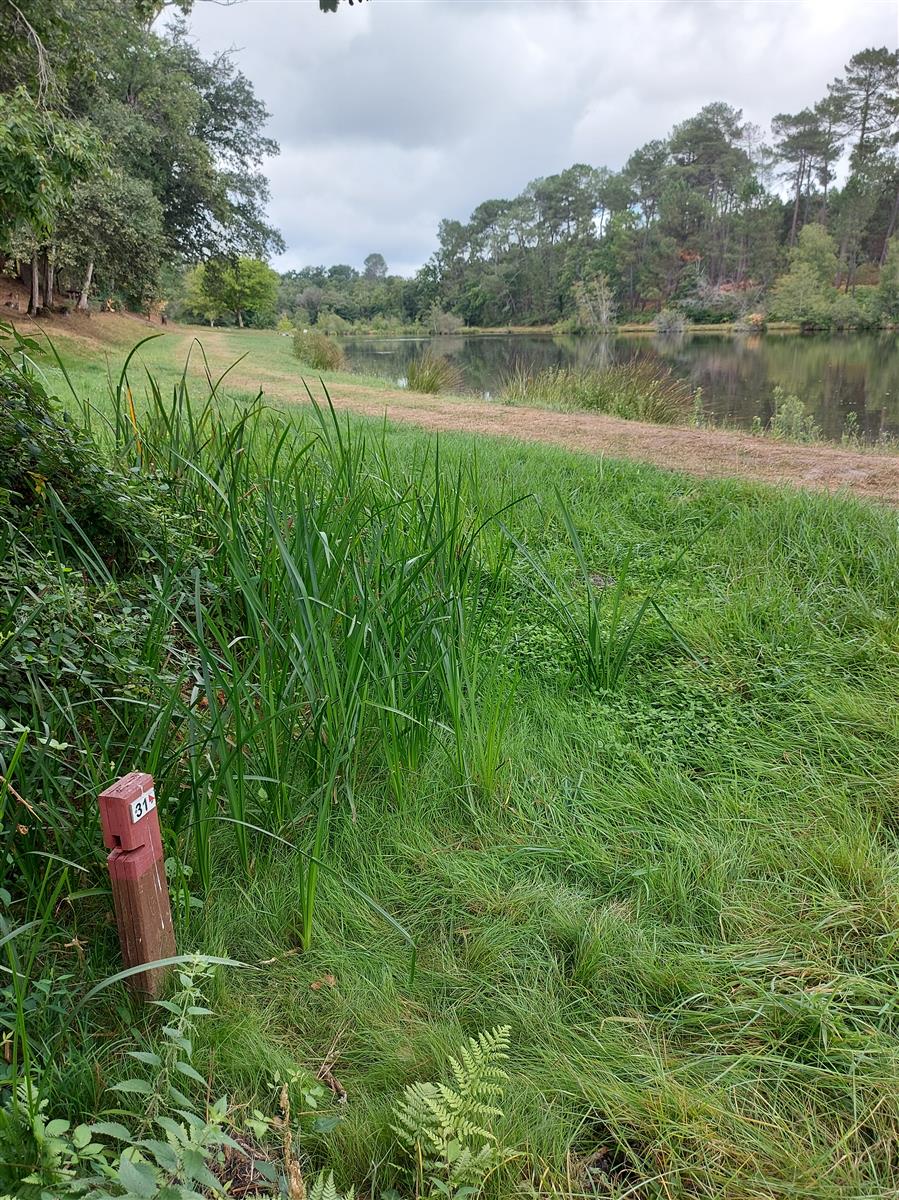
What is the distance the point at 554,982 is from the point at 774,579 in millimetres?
2191

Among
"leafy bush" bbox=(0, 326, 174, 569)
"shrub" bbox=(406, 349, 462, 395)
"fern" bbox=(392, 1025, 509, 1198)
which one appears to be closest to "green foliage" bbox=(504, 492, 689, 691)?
"leafy bush" bbox=(0, 326, 174, 569)

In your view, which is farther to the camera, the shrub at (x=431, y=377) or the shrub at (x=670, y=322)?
the shrub at (x=670, y=322)

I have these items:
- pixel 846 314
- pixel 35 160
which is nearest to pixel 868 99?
pixel 846 314

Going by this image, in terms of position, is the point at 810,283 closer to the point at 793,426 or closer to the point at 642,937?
the point at 793,426

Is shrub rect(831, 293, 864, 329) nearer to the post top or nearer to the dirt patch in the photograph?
the dirt patch

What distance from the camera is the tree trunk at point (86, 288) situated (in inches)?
Answer: 607

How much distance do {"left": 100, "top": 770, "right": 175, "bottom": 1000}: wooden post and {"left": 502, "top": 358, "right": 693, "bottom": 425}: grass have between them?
8.53m

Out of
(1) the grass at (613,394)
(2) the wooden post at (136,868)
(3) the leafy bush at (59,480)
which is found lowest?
(2) the wooden post at (136,868)

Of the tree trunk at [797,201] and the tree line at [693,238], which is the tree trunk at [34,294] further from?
the tree trunk at [797,201]

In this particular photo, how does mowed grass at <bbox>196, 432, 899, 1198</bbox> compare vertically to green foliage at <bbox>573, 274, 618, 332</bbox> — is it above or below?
below

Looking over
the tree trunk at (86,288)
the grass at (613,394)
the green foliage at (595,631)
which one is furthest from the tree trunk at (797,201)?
the green foliage at (595,631)

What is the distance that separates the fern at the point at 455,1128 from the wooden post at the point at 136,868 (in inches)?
19.3

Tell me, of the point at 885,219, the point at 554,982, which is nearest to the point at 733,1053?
the point at 554,982

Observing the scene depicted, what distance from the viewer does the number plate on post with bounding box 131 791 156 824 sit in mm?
1087
